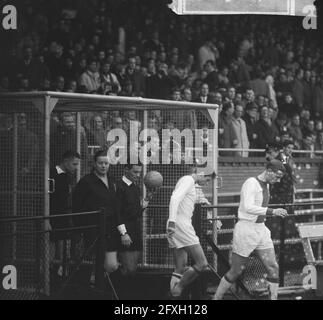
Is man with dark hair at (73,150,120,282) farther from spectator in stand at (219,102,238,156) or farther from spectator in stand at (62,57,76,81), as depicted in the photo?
spectator in stand at (219,102,238,156)

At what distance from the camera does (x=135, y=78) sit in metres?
18.9

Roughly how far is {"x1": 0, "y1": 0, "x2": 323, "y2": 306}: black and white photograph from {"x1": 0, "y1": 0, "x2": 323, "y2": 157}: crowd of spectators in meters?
0.05

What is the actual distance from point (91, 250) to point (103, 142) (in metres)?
2.39

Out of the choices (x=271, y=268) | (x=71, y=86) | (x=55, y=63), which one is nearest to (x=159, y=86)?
(x=55, y=63)

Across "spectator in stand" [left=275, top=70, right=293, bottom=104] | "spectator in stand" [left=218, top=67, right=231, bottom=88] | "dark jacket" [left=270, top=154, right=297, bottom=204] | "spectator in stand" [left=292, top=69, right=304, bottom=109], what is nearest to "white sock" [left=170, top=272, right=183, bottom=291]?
"dark jacket" [left=270, top=154, right=297, bottom=204]

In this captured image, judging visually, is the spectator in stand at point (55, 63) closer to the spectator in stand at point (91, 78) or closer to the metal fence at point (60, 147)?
the spectator in stand at point (91, 78)

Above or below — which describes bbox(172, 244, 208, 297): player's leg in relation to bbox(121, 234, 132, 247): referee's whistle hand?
below

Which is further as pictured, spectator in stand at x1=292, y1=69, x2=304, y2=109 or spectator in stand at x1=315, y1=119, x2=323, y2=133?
spectator in stand at x1=292, y1=69, x2=304, y2=109

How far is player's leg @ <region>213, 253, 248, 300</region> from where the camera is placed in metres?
12.7

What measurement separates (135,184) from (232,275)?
190 centimetres

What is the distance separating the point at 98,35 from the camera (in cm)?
1978

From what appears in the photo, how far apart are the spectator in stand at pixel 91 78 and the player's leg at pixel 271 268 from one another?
614 cm

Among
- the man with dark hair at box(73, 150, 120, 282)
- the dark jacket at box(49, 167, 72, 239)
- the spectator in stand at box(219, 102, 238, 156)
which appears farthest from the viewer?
the spectator in stand at box(219, 102, 238, 156)

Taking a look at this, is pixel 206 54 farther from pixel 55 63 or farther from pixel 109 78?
pixel 55 63
